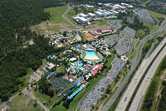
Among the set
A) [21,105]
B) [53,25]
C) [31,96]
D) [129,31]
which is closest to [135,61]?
[129,31]

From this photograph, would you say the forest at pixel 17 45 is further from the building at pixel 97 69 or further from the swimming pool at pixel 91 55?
the building at pixel 97 69

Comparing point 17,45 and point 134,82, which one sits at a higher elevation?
point 17,45

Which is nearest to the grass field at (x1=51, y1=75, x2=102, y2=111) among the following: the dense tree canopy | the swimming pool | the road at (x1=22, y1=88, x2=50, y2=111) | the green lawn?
the green lawn

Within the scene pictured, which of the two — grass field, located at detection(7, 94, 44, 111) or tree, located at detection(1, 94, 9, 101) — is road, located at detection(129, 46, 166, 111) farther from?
tree, located at detection(1, 94, 9, 101)

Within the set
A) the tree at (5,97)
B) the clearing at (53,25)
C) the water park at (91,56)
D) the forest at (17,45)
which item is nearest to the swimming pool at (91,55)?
the water park at (91,56)

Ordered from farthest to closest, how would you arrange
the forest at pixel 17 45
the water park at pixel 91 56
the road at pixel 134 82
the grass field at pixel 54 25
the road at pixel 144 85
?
the grass field at pixel 54 25 < the water park at pixel 91 56 < the forest at pixel 17 45 < the road at pixel 144 85 < the road at pixel 134 82

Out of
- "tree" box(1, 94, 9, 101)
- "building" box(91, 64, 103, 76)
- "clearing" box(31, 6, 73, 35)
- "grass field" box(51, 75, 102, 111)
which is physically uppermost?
"clearing" box(31, 6, 73, 35)

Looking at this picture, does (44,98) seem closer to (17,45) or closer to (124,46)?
(17,45)

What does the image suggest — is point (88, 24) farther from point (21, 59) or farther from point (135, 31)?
point (21, 59)
